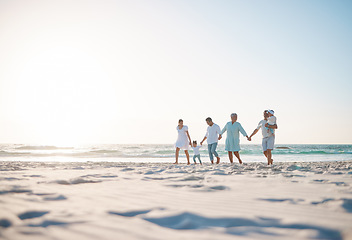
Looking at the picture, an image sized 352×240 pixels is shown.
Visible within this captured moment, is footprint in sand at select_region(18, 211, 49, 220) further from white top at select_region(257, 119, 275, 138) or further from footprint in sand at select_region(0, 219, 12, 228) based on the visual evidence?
white top at select_region(257, 119, 275, 138)

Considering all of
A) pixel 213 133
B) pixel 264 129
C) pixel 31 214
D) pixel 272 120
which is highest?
pixel 272 120

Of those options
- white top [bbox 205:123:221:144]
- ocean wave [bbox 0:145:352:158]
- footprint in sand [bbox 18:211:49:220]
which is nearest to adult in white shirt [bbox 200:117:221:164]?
white top [bbox 205:123:221:144]

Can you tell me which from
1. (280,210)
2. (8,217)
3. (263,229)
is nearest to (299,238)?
(263,229)

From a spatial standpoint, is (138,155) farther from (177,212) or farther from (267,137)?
(177,212)

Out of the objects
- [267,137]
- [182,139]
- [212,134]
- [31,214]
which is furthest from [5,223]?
[182,139]

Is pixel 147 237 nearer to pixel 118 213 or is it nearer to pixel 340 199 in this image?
pixel 118 213

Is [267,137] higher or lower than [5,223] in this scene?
higher

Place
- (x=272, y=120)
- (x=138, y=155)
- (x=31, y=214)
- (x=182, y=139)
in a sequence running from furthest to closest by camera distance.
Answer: (x=138, y=155) < (x=182, y=139) < (x=272, y=120) < (x=31, y=214)

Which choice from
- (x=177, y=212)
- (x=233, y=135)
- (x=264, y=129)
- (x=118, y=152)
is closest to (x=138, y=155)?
(x=118, y=152)

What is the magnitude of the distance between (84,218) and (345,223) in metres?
1.68

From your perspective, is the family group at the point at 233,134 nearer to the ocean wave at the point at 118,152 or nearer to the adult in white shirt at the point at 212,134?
the adult in white shirt at the point at 212,134

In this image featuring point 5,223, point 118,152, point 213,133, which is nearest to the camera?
point 5,223

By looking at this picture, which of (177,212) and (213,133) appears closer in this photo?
(177,212)

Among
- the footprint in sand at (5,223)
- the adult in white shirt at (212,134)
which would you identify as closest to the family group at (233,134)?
the adult in white shirt at (212,134)
